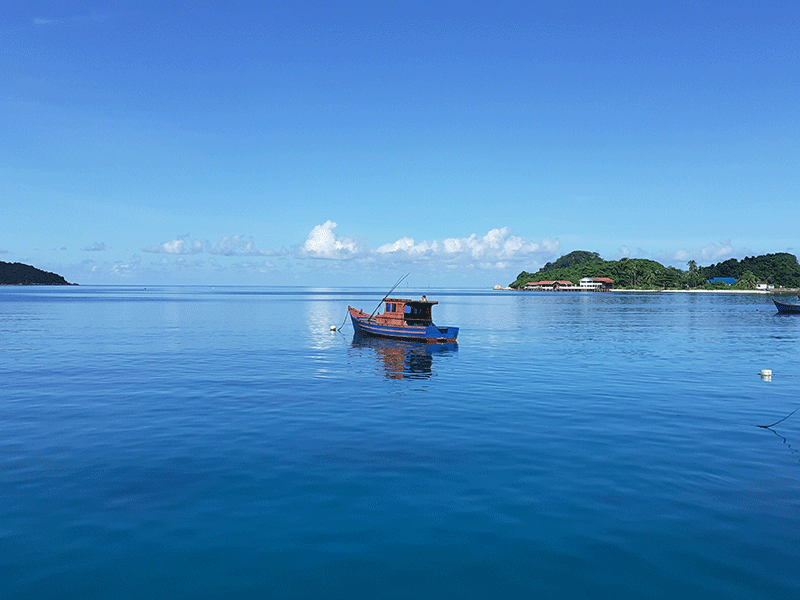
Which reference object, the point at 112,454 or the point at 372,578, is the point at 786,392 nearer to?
the point at 372,578

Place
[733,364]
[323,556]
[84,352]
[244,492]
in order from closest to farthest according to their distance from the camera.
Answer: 1. [323,556]
2. [244,492]
3. [733,364]
4. [84,352]

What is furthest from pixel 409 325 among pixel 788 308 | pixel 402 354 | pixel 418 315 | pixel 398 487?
pixel 788 308

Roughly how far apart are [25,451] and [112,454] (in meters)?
2.91

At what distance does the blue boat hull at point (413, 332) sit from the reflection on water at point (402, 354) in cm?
52

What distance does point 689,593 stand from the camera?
8.65 meters

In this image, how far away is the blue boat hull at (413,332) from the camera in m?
49.4

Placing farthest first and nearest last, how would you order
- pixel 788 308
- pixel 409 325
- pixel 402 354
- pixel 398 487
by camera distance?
pixel 788 308 → pixel 409 325 → pixel 402 354 → pixel 398 487

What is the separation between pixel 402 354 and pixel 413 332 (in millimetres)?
7284

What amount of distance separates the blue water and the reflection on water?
4204 millimetres

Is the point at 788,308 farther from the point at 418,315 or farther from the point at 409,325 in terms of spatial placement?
the point at 409,325

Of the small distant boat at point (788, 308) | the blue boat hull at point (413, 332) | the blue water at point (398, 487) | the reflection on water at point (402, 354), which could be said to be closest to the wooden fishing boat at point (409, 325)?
the blue boat hull at point (413, 332)

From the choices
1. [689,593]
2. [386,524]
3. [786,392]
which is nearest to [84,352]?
[386,524]

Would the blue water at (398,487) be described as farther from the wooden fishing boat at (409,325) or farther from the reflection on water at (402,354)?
the wooden fishing boat at (409,325)

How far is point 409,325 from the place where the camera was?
5188cm
